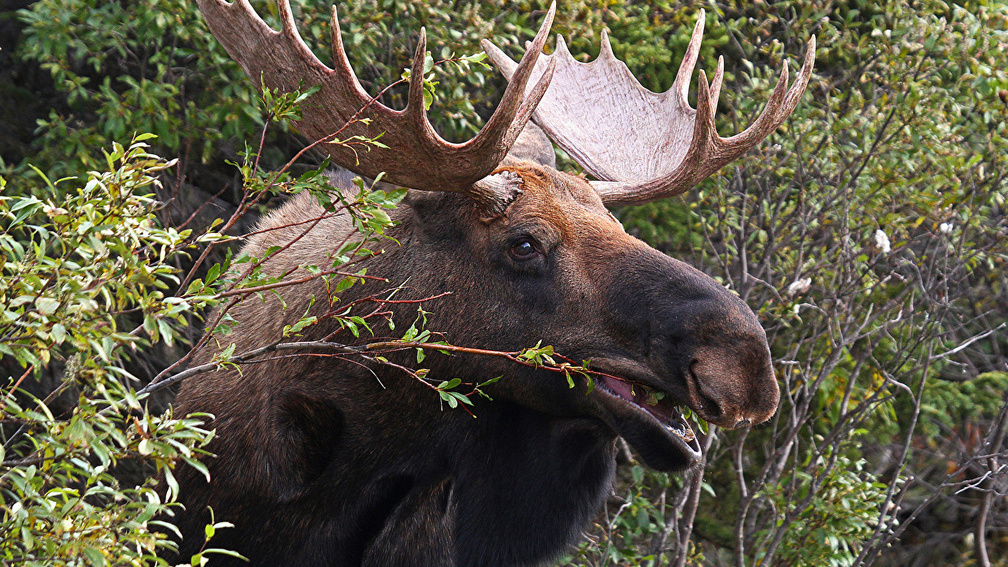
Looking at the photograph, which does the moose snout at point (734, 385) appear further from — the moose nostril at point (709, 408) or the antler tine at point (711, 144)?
the antler tine at point (711, 144)

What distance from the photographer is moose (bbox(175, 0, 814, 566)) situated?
2520 millimetres

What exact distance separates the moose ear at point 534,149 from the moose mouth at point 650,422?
0.89m

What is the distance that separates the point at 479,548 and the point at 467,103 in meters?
2.40

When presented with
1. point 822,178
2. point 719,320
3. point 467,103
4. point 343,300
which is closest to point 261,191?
point 343,300

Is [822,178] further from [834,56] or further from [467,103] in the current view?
[467,103]

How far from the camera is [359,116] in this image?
8.45ft

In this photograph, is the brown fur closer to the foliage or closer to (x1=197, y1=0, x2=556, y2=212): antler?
(x1=197, y1=0, x2=556, y2=212): antler

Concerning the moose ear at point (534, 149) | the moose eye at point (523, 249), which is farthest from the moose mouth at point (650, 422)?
the moose ear at point (534, 149)

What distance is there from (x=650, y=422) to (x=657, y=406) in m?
0.06

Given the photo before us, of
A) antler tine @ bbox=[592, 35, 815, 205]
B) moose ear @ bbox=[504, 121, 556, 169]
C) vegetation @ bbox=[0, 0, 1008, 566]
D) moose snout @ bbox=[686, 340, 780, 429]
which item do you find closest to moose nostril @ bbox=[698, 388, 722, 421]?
moose snout @ bbox=[686, 340, 780, 429]

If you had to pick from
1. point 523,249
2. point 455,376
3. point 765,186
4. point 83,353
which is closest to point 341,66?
point 523,249

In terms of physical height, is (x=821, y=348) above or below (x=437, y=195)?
below

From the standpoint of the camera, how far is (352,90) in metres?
2.54

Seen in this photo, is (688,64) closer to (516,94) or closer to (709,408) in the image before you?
(516,94)
